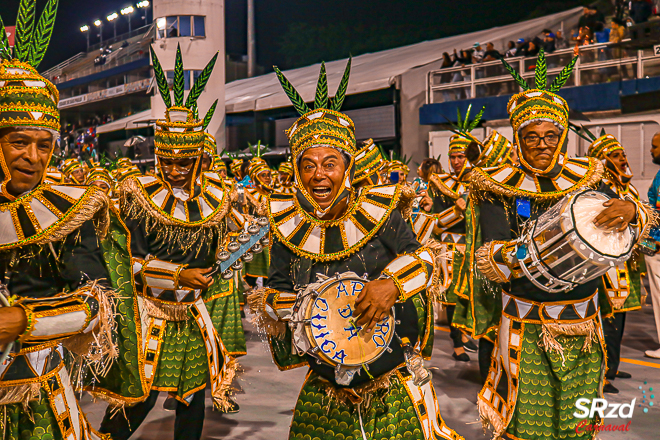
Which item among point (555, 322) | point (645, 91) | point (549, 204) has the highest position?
point (645, 91)

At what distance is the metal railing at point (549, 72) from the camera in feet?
42.5

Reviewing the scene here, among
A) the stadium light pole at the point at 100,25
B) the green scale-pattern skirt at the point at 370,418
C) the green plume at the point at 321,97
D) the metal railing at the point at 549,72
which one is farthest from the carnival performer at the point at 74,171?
the stadium light pole at the point at 100,25

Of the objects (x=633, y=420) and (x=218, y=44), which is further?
(x=218, y=44)

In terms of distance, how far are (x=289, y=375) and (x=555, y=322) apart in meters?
3.75

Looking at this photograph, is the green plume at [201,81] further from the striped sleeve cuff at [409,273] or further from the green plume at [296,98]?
the striped sleeve cuff at [409,273]

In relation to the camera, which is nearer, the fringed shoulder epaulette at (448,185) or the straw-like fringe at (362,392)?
the straw-like fringe at (362,392)

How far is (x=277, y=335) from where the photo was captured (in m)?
2.86

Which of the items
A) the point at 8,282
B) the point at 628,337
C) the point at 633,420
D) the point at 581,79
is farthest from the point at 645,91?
the point at 8,282

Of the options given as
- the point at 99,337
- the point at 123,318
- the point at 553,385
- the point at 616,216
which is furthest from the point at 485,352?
the point at 99,337

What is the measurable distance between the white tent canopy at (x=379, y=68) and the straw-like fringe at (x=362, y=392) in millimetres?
16967

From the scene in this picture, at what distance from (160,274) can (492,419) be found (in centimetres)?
233

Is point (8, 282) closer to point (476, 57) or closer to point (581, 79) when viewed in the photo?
point (581, 79)

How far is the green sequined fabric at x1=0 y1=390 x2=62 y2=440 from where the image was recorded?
2.25 m

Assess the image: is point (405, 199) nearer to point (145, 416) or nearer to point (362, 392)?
point (362, 392)
